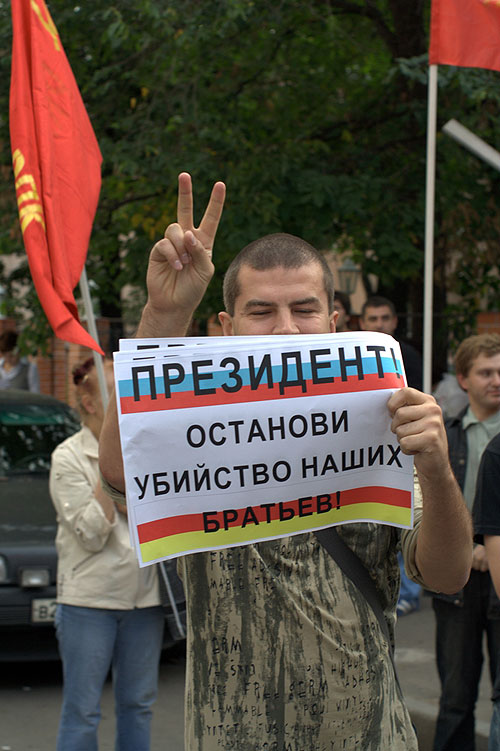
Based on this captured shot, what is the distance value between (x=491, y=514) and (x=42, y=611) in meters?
3.88

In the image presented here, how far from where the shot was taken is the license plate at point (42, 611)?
6.25 metres

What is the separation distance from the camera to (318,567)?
2189 mm

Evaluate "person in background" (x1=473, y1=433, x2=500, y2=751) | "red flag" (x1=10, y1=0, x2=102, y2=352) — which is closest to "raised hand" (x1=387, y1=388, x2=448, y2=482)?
"person in background" (x1=473, y1=433, x2=500, y2=751)

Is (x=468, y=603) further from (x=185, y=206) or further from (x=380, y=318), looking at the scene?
(x=185, y=206)

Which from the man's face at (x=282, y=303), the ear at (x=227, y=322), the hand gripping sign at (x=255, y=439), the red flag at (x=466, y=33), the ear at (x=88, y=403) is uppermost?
the red flag at (x=466, y=33)

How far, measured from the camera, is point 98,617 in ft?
14.3

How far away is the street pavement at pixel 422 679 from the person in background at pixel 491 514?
8.20ft

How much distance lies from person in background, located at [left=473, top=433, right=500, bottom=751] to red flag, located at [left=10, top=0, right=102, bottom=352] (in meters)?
1.65

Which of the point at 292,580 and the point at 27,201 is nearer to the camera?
the point at 292,580

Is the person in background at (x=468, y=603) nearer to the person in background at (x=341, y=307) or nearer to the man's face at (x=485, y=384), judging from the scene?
the man's face at (x=485, y=384)

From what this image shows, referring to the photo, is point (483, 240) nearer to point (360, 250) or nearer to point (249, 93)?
point (360, 250)

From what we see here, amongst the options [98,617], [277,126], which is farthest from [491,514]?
[277,126]

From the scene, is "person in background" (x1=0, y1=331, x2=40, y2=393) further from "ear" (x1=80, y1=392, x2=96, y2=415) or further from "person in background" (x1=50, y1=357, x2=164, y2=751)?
"person in background" (x1=50, y1=357, x2=164, y2=751)

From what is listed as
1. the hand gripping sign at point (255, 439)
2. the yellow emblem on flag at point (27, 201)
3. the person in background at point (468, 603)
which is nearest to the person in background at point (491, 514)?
the hand gripping sign at point (255, 439)
